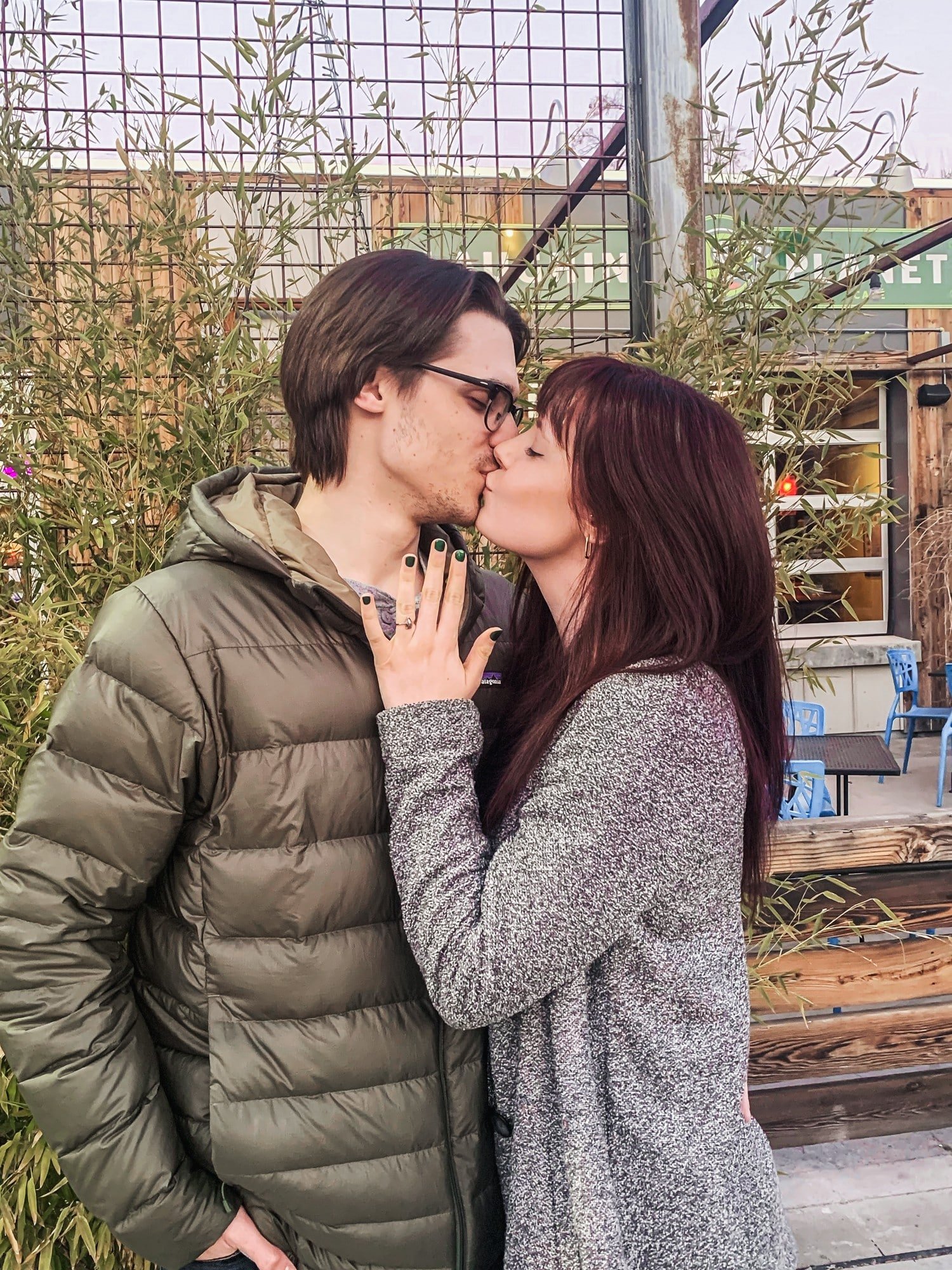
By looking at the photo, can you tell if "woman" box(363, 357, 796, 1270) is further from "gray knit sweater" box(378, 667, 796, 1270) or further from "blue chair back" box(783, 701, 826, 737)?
"blue chair back" box(783, 701, 826, 737)

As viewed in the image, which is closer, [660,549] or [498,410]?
[660,549]

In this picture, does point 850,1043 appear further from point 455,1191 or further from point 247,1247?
point 247,1247

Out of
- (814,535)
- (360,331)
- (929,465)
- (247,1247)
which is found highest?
(929,465)

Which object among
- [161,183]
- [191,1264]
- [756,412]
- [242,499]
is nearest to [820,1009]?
[756,412]

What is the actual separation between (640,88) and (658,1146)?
1.94 meters

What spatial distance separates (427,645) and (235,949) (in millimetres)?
403

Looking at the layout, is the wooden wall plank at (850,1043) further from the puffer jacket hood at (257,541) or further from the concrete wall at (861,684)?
the concrete wall at (861,684)

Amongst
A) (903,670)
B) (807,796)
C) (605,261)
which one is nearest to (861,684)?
(903,670)

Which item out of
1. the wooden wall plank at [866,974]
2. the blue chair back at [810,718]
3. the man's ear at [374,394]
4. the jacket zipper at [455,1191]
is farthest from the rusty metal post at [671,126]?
the blue chair back at [810,718]

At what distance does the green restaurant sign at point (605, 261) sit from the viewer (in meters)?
1.75

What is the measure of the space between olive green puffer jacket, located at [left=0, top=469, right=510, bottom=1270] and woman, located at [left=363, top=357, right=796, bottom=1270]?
9cm

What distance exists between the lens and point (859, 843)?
7.48ft

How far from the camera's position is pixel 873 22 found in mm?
1564

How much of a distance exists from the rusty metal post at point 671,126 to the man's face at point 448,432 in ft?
2.68
